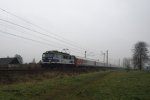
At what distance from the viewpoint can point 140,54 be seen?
81.4 metres

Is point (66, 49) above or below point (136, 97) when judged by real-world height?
above

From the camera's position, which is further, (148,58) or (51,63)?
(148,58)

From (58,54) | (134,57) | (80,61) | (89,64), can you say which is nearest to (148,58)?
(134,57)

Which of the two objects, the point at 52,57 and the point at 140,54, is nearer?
the point at 52,57

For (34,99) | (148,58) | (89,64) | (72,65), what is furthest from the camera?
(148,58)

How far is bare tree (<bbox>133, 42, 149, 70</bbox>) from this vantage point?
265 ft

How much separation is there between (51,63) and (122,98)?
101 ft

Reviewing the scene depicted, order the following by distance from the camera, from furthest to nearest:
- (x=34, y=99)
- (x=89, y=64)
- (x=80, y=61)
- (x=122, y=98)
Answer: (x=89, y=64) < (x=80, y=61) < (x=122, y=98) < (x=34, y=99)

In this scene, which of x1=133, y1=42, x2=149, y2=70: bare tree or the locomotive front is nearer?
the locomotive front

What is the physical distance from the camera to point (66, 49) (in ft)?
206

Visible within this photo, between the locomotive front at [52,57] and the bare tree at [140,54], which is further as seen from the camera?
the bare tree at [140,54]

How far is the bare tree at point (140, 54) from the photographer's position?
265 feet

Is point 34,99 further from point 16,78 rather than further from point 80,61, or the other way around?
point 80,61

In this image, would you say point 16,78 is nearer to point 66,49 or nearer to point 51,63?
point 51,63
